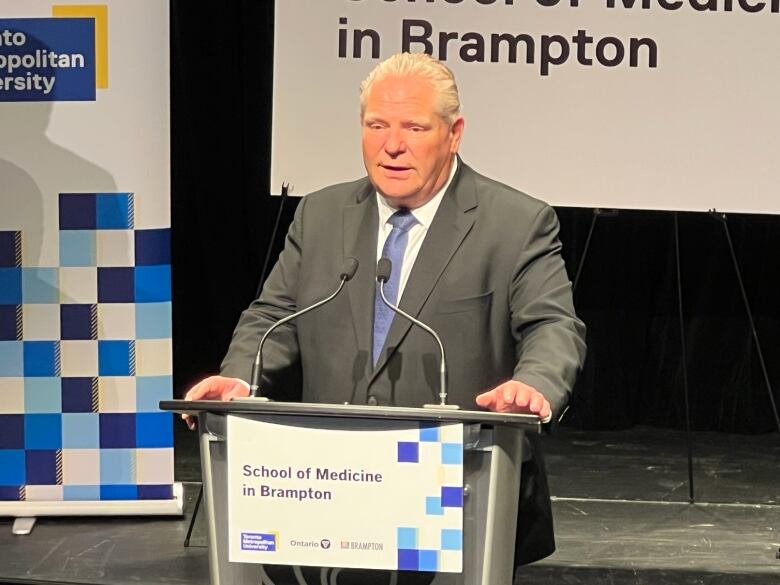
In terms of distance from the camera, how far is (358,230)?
2.49 metres

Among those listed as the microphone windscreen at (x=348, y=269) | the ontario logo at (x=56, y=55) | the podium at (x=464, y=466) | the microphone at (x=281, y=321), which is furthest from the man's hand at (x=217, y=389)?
the ontario logo at (x=56, y=55)

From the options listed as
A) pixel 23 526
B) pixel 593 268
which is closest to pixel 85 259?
pixel 23 526

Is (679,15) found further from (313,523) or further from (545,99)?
(313,523)

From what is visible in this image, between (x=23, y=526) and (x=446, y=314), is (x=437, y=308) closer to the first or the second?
(x=446, y=314)

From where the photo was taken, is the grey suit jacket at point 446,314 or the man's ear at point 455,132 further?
the man's ear at point 455,132

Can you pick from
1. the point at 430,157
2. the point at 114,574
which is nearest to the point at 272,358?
the point at 430,157

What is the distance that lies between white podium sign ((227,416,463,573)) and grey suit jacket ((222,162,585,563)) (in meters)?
0.49

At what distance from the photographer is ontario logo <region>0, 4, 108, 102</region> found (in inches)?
155

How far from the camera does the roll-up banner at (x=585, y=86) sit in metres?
3.90

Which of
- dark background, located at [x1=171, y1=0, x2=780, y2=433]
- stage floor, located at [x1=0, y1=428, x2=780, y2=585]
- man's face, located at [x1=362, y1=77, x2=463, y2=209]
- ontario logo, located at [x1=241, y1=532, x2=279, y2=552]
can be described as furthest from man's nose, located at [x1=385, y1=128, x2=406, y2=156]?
dark background, located at [x1=171, y1=0, x2=780, y2=433]

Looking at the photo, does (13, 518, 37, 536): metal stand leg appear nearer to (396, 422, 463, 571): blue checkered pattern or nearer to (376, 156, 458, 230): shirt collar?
(376, 156, 458, 230): shirt collar

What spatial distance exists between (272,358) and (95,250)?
179 centimetres

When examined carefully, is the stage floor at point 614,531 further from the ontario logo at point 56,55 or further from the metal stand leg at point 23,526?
the ontario logo at point 56,55

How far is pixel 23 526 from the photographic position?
13.5 feet
